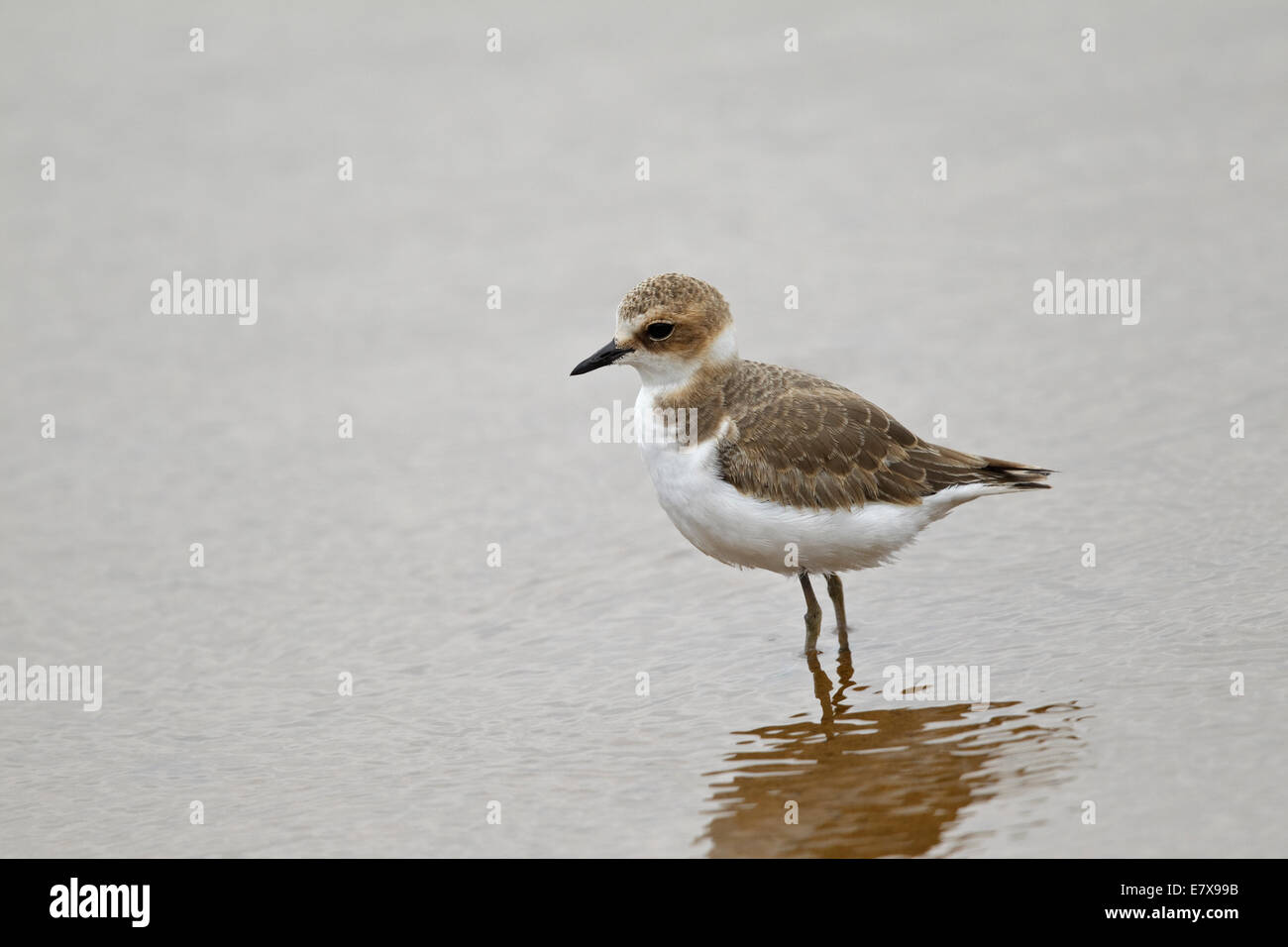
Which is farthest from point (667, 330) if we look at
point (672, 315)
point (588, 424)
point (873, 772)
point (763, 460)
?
point (588, 424)

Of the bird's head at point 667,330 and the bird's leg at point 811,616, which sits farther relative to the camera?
the bird's leg at point 811,616

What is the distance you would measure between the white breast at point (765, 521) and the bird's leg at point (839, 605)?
0.37 m

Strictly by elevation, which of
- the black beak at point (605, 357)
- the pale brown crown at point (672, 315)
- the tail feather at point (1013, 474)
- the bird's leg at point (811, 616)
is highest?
the pale brown crown at point (672, 315)

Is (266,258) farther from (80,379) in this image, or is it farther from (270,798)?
(270,798)

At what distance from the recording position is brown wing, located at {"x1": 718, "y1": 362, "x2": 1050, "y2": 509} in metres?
8.91

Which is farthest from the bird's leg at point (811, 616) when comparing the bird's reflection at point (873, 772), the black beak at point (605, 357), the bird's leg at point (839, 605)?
the black beak at point (605, 357)

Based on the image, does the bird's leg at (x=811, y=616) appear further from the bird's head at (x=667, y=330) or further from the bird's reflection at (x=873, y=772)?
the bird's head at (x=667, y=330)

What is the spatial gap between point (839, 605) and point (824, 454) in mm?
1060

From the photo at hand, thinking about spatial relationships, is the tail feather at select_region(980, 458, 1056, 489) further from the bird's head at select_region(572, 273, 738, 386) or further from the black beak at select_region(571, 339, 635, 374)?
the black beak at select_region(571, 339, 635, 374)

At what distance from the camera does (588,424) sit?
1322cm

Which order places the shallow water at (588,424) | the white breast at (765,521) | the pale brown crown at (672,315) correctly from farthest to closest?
the pale brown crown at (672,315) < the white breast at (765,521) < the shallow water at (588,424)

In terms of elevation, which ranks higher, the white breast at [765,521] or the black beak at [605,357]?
the black beak at [605,357]

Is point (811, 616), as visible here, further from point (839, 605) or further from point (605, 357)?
point (605, 357)

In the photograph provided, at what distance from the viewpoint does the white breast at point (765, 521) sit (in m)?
8.83
